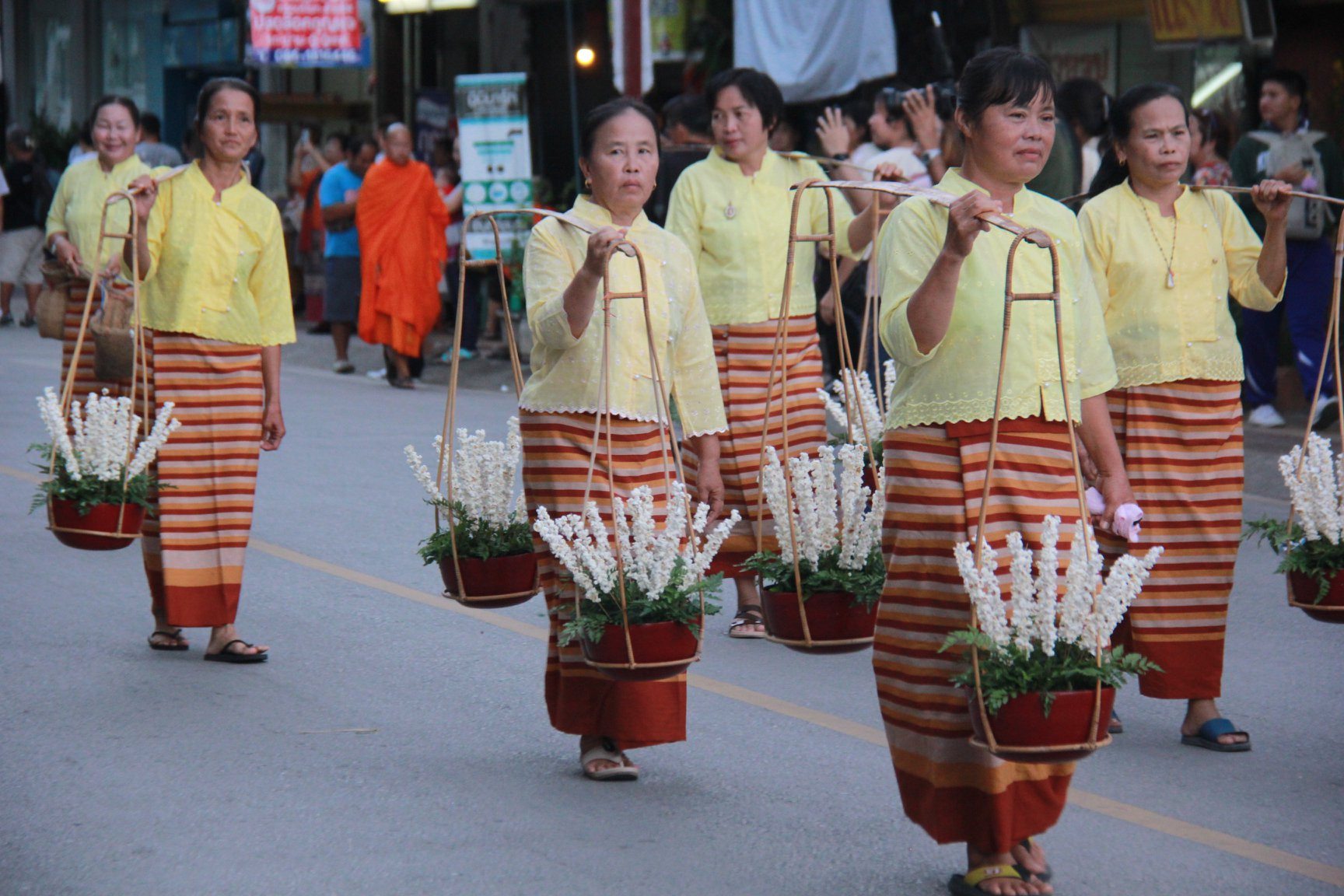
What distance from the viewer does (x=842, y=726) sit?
4902mm

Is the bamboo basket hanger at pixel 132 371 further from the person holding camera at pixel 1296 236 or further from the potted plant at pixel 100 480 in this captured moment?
the person holding camera at pixel 1296 236

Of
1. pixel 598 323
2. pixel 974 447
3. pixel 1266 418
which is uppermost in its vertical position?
pixel 598 323

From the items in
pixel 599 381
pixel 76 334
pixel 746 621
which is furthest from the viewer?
pixel 76 334

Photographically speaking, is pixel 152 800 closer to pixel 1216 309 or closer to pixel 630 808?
pixel 630 808

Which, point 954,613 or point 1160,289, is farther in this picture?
point 1160,289

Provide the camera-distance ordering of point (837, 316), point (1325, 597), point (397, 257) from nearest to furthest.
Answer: point (837, 316), point (1325, 597), point (397, 257)

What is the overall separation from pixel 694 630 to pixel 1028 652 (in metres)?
0.89

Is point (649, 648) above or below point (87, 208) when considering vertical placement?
below

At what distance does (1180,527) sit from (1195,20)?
715cm

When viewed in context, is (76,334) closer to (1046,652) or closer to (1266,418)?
(1046,652)

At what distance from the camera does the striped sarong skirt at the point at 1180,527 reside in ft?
15.4

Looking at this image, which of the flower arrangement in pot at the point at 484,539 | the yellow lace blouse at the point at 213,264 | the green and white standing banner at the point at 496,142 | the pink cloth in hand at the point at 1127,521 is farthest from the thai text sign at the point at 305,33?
the pink cloth in hand at the point at 1127,521

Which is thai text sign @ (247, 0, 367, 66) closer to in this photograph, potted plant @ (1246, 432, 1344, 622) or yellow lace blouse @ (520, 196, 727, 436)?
yellow lace blouse @ (520, 196, 727, 436)

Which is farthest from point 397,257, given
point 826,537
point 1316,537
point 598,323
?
point 1316,537
